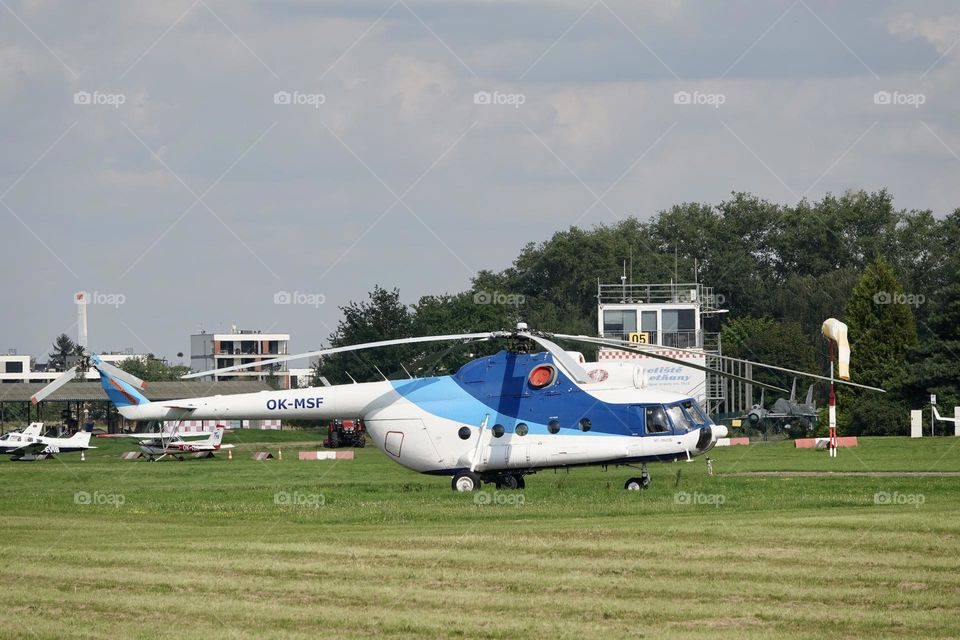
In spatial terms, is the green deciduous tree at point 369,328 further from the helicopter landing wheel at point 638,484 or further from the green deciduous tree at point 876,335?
the helicopter landing wheel at point 638,484

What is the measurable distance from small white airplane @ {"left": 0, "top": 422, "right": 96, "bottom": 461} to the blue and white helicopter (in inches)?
1147

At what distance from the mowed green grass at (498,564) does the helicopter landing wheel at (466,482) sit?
633 mm

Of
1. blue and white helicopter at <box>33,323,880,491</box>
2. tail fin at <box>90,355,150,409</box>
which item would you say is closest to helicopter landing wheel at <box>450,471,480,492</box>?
blue and white helicopter at <box>33,323,880,491</box>

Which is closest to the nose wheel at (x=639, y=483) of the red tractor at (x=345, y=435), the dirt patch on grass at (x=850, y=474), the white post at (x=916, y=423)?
the dirt patch on grass at (x=850, y=474)

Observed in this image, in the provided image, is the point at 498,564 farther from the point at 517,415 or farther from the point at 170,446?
the point at 170,446

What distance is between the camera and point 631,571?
593 inches

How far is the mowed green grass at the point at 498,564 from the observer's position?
12438mm

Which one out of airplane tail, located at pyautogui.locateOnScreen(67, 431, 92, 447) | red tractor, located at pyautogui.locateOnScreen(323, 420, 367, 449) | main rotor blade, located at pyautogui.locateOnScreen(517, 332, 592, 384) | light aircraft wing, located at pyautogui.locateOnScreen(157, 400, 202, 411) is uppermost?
main rotor blade, located at pyautogui.locateOnScreen(517, 332, 592, 384)

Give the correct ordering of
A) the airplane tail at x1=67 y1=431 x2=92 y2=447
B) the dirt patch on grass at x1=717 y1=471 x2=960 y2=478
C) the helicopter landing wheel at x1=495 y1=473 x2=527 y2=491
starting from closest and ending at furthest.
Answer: the helicopter landing wheel at x1=495 y1=473 x2=527 y2=491
the dirt patch on grass at x1=717 y1=471 x2=960 y2=478
the airplane tail at x1=67 y1=431 x2=92 y2=447

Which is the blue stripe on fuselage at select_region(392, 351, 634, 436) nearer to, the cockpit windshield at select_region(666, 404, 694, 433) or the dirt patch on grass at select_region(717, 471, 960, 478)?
the cockpit windshield at select_region(666, 404, 694, 433)

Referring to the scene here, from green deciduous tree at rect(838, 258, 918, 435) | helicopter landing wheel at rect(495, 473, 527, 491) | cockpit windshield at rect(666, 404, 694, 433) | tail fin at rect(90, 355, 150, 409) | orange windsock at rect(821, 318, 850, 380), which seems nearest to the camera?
cockpit windshield at rect(666, 404, 694, 433)

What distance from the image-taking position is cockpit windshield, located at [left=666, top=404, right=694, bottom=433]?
90.1 ft

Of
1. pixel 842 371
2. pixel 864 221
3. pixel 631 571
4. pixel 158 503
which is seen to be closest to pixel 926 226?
pixel 864 221

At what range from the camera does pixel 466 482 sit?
28359mm
